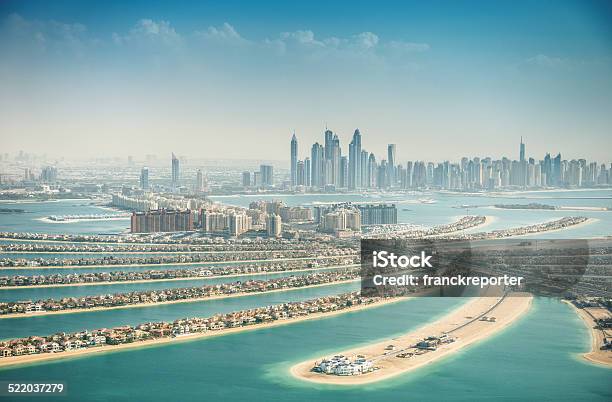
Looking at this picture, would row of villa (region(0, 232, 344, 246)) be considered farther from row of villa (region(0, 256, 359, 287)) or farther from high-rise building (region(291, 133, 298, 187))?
high-rise building (region(291, 133, 298, 187))

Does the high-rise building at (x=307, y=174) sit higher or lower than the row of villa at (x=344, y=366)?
higher

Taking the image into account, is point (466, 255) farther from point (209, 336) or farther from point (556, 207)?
point (556, 207)

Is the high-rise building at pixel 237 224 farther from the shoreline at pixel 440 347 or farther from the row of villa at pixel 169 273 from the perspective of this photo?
the shoreline at pixel 440 347

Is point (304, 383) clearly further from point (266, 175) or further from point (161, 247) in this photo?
point (266, 175)

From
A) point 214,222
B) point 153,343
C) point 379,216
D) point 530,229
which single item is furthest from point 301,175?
point 153,343

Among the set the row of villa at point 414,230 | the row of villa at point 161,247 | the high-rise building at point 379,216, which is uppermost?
the high-rise building at point 379,216

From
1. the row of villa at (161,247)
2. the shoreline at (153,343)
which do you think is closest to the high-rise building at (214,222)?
the row of villa at (161,247)

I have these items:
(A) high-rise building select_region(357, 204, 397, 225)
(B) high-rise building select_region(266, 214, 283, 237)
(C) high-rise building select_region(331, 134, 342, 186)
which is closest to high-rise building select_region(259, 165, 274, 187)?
(C) high-rise building select_region(331, 134, 342, 186)
